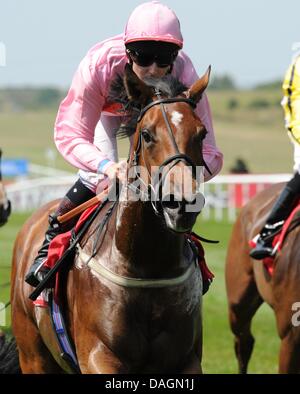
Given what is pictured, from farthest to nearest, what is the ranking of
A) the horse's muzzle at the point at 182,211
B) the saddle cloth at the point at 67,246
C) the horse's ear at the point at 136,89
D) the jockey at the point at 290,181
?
the jockey at the point at 290,181
the saddle cloth at the point at 67,246
the horse's ear at the point at 136,89
the horse's muzzle at the point at 182,211

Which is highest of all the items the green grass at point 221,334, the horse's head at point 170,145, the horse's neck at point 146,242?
the horse's head at point 170,145

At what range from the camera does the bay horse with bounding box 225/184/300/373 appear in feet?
22.3

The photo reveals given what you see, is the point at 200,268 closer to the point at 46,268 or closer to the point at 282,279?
the point at 46,268

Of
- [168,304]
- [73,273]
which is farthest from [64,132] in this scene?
[168,304]

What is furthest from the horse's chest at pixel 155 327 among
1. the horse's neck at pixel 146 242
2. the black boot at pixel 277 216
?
the black boot at pixel 277 216

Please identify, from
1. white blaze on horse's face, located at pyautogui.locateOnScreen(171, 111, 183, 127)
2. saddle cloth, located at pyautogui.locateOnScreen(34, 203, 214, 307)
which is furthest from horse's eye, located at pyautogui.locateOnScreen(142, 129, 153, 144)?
saddle cloth, located at pyautogui.locateOnScreen(34, 203, 214, 307)

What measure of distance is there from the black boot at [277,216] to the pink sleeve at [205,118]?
218 centimetres

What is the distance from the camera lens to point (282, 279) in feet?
23.0

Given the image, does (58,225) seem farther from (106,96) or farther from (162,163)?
(162,163)

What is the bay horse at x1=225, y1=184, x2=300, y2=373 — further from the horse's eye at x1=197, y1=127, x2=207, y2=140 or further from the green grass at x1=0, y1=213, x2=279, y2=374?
the horse's eye at x1=197, y1=127, x2=207, y2=140

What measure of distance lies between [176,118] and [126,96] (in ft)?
1.57

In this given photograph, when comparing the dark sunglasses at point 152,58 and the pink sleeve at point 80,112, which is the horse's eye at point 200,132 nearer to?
the dark sunglasses at point 152,58

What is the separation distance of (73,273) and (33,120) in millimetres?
47937

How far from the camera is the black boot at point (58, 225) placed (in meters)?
5.34
